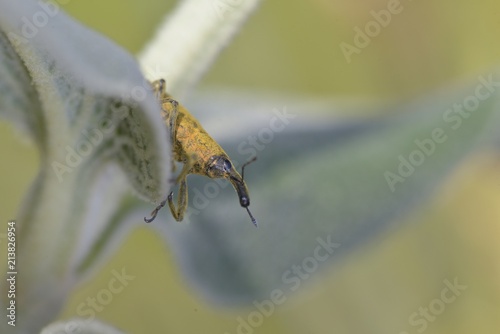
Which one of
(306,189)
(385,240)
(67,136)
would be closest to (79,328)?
(67,136)

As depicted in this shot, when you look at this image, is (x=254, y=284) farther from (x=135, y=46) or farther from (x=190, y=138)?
(x=135, y=46)

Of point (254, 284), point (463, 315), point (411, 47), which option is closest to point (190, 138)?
point (254, 284)

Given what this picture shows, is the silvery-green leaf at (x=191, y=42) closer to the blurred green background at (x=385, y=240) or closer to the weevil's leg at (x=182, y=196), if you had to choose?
the weevil's leg at (x=182, y=196)

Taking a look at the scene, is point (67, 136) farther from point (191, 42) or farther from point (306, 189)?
point (306, 189)

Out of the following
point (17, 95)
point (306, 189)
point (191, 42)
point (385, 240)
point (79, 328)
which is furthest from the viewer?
point (385, 240)

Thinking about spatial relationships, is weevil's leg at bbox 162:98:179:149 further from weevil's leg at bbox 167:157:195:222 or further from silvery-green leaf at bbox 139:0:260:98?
silvery-green leaf at bbox 139:0:260:98
